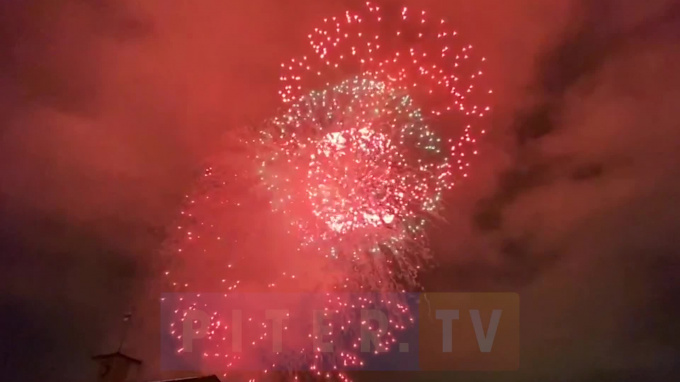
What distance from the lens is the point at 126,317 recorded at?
1530 centimetres

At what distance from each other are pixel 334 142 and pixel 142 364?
9509 millimetres

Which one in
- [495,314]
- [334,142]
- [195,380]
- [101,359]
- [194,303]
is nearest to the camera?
[334,142]

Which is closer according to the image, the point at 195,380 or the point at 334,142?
the point at 334,142

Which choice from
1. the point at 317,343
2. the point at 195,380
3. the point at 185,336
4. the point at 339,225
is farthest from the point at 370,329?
the point at 195,380

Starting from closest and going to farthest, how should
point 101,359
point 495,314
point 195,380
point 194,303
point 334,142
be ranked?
point 334,142
point 194,303
point 195,380
point 101,359
point 495,314

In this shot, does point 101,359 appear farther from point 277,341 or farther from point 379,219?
point 379,219

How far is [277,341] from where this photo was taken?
13031mm

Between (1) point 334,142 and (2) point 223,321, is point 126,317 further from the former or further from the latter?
(1) point 334,142

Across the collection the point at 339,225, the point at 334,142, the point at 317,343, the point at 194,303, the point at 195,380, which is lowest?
the point at 195,380

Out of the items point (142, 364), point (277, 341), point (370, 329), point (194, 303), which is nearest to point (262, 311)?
point (277, 341)

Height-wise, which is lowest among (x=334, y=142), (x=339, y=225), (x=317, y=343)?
(x=317, y=343)

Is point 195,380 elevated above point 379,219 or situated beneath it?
situated beneath

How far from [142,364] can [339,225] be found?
836 cm

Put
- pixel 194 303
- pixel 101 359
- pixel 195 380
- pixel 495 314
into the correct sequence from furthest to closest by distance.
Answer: pixel 495 314 → pixel 101 359 → pixel 195 380 → pixel 194 303
